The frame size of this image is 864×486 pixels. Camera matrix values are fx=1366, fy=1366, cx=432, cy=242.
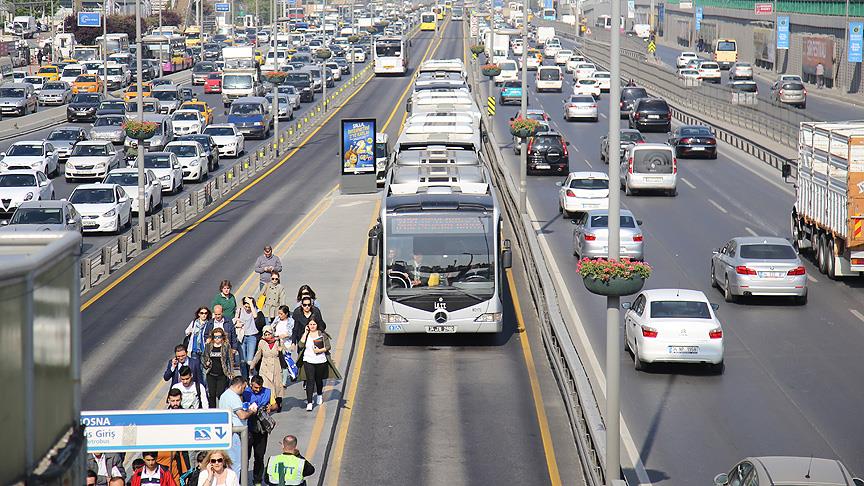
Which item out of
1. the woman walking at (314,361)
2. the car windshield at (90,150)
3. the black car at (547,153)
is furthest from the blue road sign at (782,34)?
the woman walking at (314,361)

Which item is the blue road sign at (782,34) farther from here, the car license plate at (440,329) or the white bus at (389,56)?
the car license plate at (440,329)

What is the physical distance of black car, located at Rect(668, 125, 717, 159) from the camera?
57344 millimetres

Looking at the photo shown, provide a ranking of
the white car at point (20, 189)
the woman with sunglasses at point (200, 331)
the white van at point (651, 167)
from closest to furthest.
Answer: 1. the woman with sunglasses at point (200, 331)
2. the white car at point (20, 189)
3. the white van at point (651, 167)

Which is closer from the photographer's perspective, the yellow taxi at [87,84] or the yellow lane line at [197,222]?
the yellow lane line at [197,222]

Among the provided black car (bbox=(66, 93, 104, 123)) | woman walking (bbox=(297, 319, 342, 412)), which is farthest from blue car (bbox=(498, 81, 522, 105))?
woman walking (bbox=(297, 319, 342, 412))

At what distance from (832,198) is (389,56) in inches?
2947

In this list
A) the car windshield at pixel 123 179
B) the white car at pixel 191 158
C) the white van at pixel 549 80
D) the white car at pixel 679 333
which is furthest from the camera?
the white van at pixel 549 80

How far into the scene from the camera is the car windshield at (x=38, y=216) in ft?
119

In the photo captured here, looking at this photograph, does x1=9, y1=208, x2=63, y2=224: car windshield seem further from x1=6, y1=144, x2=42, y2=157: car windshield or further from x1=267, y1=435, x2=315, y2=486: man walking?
x1=267, y1=435, x2=315, y2=486: man walking

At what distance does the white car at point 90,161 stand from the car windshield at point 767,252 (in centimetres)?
2984

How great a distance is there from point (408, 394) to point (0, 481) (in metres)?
16.5

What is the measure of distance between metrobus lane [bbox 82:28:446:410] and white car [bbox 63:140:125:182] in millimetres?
5529

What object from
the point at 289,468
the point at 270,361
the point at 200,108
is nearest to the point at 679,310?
the point at 270,361

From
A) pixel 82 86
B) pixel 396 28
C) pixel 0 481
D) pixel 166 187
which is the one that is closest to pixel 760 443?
pixel 0 481
